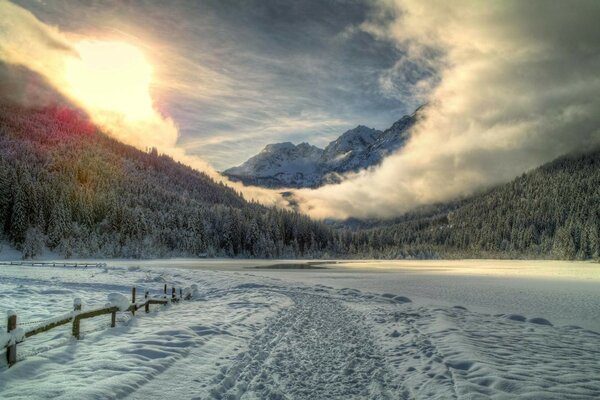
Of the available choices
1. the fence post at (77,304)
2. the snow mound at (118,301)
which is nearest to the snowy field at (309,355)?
the snow mound at (118,301)

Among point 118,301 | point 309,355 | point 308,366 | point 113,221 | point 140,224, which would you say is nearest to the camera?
point 308,366

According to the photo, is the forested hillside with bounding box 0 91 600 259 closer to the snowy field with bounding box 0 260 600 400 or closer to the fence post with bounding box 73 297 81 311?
the snowy field with bounding box 0 260 600 400

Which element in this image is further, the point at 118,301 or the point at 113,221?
the point at 113,221

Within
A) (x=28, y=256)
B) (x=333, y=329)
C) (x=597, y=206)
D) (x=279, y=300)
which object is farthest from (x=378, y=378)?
(x=597, y=206)

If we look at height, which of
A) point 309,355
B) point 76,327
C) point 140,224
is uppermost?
point 140,224

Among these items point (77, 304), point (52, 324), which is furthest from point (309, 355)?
point (77, 304)

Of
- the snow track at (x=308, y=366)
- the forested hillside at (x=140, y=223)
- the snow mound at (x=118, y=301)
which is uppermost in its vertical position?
the forested hillside at (x=140, y=223)

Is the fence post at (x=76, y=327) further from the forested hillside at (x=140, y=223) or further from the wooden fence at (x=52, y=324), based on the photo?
the forested hillside at (x=140, y=223)

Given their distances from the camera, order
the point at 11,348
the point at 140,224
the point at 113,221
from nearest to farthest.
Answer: the point at 11,348 < the point at 113,221 < the point at 140,224

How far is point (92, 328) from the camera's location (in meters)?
16.5

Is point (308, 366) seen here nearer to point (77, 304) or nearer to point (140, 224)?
point (77, 304)

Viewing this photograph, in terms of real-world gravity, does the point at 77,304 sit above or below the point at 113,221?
below

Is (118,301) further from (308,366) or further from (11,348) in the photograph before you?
(308,366)

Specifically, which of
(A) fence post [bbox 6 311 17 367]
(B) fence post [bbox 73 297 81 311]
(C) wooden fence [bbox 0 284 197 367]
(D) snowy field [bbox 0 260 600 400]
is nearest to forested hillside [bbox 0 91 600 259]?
(D) snowy field [bbox 0 260 600 400]
